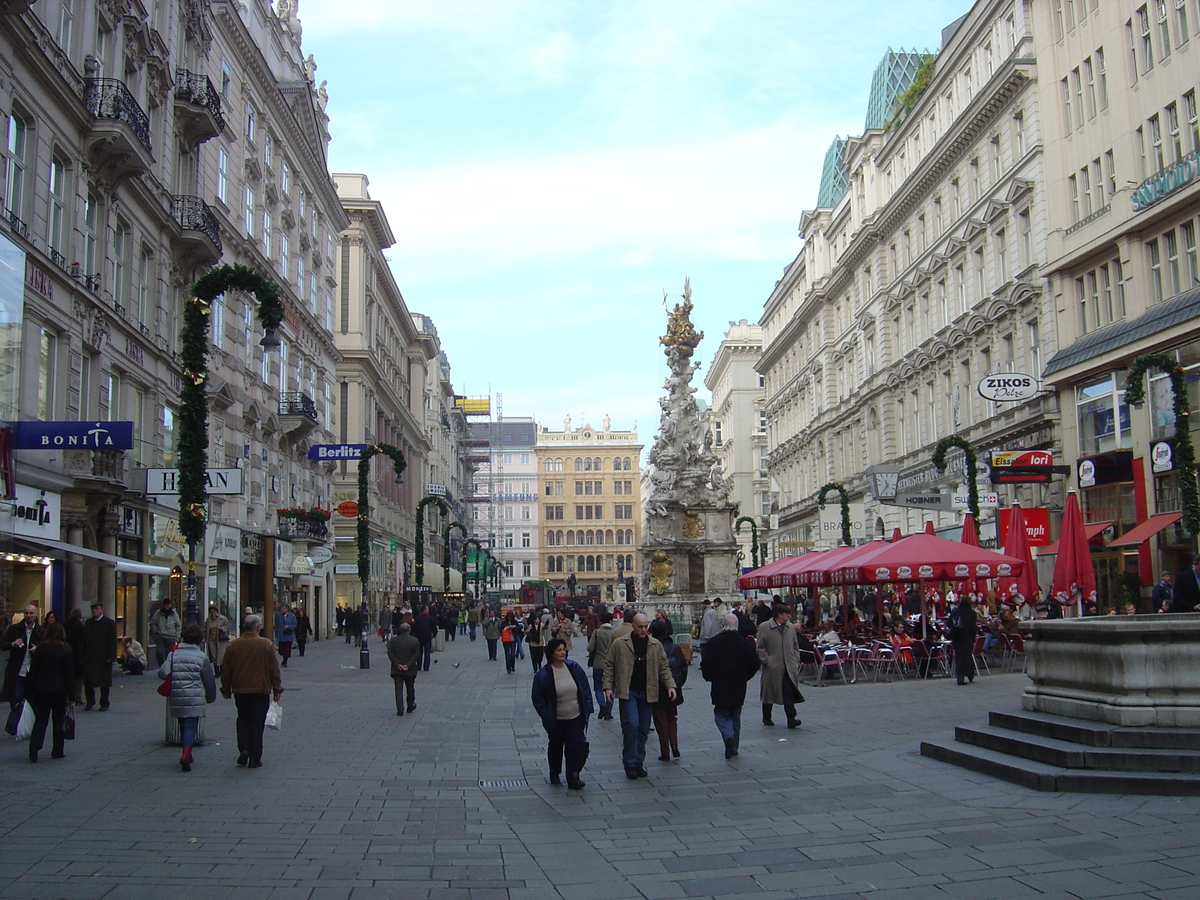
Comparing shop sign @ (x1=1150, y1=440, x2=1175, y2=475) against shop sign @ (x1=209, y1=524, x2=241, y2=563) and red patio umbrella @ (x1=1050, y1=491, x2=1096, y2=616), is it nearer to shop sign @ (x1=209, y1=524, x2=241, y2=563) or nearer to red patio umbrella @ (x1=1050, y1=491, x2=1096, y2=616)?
red patio umbrella @ (x1=1050, y1=491, x2=1096, y2=616)

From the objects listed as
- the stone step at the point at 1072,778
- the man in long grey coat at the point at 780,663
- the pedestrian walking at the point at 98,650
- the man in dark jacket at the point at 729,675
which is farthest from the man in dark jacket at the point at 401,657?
the stone step at the point at 1072,778

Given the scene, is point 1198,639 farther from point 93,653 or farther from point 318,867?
point 93,653

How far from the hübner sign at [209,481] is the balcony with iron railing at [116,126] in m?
6.89

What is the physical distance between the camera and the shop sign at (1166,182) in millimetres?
28922

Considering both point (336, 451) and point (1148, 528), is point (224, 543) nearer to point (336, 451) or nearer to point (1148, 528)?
point (336, 451)

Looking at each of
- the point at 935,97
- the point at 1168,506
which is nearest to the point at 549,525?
the point at 935,97

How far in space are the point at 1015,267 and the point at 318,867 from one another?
3595 cm

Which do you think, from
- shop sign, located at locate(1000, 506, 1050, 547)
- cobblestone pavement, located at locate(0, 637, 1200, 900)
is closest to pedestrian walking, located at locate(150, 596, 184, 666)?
cobblestone pavement, located at locate(0, 637, 1200, 900)

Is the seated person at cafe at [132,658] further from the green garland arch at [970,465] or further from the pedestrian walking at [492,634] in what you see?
the green garland arch at [970,465]

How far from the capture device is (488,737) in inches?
615

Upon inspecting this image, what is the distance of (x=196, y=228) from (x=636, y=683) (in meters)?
22.0

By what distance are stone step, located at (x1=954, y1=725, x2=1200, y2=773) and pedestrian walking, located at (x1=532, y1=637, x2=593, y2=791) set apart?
410 centimetres

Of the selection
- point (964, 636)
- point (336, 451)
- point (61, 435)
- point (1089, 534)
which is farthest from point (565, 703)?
point (1089, 534)

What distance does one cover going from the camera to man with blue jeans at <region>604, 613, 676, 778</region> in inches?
473
